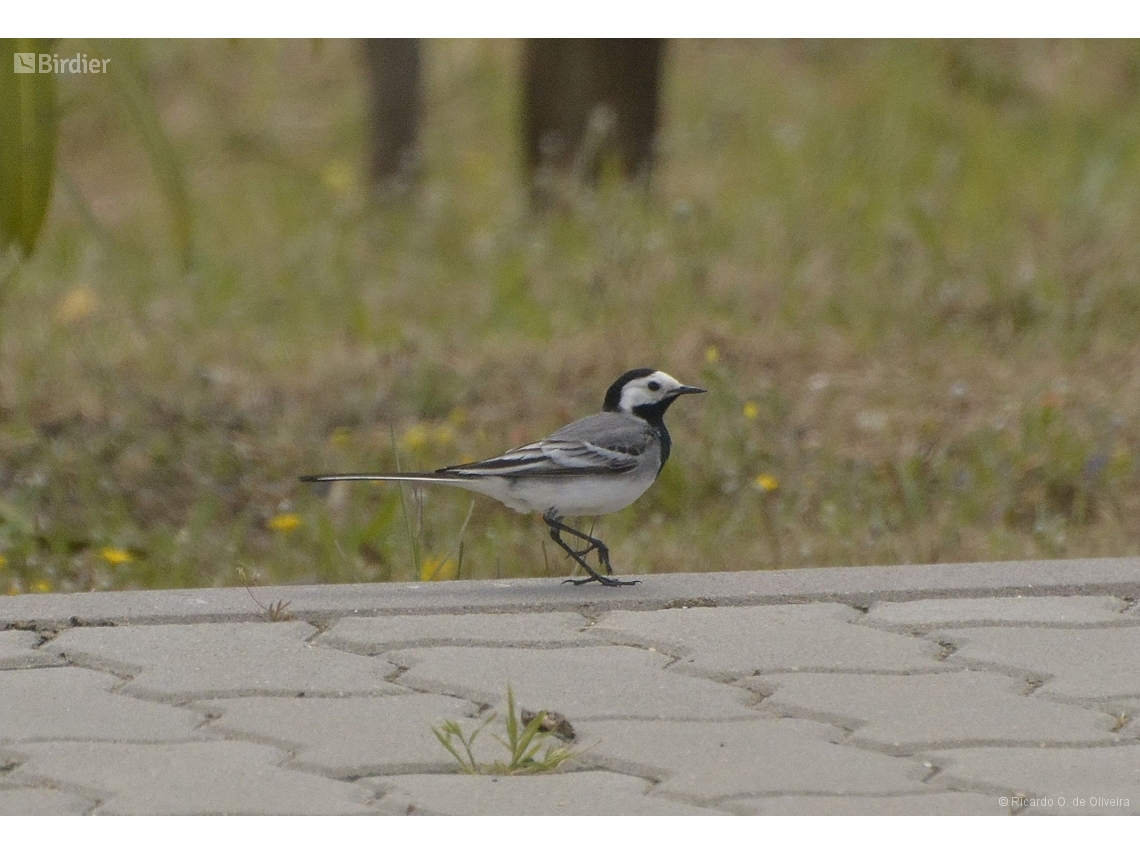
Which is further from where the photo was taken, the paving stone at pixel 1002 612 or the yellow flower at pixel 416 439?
→ the yellow flower at pixel 416 439

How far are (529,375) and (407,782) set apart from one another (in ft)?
15.3

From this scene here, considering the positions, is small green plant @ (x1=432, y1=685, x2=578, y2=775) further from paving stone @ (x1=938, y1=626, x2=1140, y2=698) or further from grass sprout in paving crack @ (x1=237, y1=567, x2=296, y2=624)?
paving stone @ (x1=938, y1=626, x2=1140, y2=698)

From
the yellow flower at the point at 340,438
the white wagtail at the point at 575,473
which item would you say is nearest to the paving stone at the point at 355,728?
the white wagtail at the point at 575,473

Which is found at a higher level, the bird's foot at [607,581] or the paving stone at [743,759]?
the bird's foot at [607,581]

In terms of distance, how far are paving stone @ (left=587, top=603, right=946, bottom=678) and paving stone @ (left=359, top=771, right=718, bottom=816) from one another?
2.45ft

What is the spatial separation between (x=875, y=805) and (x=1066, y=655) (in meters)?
1.14

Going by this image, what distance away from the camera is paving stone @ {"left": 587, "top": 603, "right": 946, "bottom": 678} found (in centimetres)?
404

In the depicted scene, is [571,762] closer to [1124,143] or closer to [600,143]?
[600,143]

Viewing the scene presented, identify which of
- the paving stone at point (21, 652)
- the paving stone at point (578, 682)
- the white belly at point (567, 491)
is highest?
the white belly at point (567, 491)

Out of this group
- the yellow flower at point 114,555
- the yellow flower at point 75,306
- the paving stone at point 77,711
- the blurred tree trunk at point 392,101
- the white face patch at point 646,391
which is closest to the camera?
the paving stone at point 77,711

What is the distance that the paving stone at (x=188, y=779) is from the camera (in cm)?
316

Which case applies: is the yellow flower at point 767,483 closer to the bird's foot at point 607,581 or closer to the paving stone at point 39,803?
the bird's foot at point 607,581

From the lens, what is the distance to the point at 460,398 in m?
7.62

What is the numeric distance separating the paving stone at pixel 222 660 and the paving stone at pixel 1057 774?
1.23 meters
